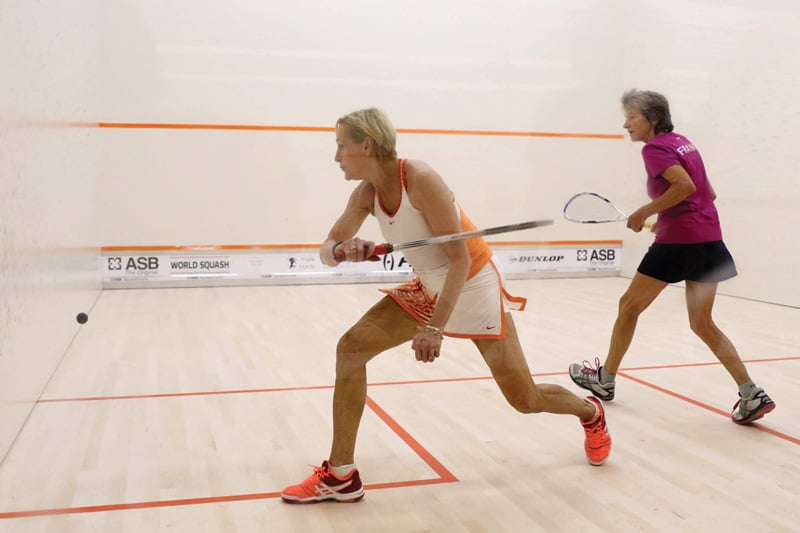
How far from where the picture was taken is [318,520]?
1.71 m

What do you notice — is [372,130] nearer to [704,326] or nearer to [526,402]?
[526,402]

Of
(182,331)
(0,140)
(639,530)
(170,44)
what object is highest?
(170,44)

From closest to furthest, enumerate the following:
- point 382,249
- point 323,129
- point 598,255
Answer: point 382,249 → point 323,129 → point 598,255

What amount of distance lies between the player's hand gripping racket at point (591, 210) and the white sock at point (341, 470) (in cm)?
114

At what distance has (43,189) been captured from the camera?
2783 millimetres

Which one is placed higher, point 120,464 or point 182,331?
point 182,331

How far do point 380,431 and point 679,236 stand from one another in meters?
1.02

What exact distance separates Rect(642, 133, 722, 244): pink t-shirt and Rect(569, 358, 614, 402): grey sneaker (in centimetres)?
50

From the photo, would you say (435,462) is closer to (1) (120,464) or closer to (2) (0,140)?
(1) (120,464)

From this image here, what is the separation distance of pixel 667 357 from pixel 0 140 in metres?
2.47

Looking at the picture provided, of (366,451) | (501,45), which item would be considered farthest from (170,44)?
(366,451)

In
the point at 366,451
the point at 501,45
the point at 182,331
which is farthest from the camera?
the point at 182,331

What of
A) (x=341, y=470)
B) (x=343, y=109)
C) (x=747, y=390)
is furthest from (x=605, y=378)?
(x=343, y=109)

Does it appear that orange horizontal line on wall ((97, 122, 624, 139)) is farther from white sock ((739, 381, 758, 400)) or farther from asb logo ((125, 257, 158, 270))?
white sock ((739, 381, 758, 400))
